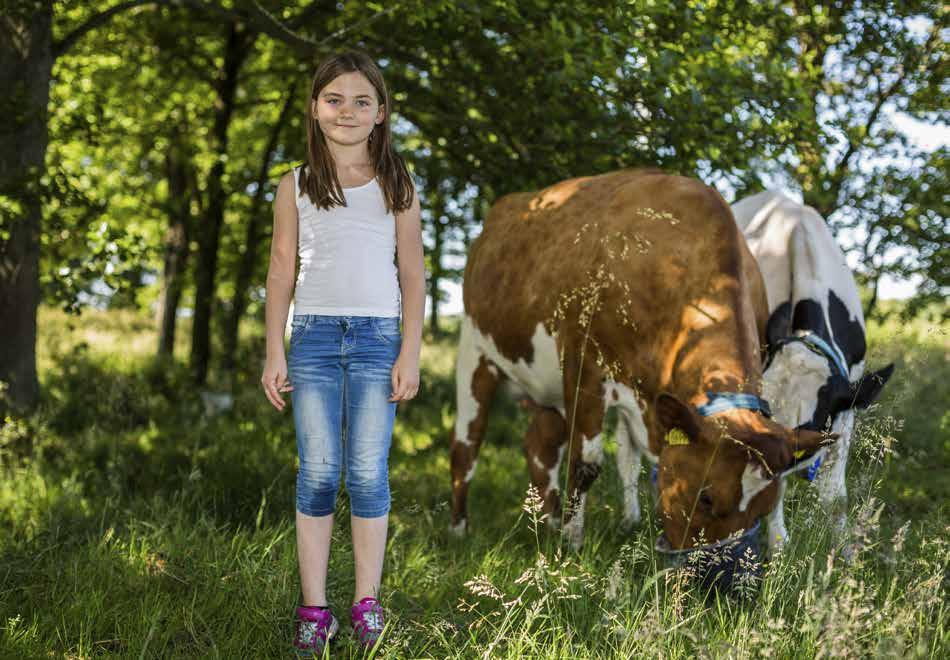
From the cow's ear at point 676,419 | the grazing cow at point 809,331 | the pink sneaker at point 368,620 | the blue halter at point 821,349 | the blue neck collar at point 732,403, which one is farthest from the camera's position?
the blue halter at point 821,349

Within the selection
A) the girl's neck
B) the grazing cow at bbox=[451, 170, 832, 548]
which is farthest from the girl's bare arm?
the grazing cow at bbox=[451, 170, 832, 548]

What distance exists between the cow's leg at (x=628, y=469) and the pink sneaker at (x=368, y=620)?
2768mm

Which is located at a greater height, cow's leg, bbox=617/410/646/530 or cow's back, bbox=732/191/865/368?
cow's back, bbox=732/191/865/368

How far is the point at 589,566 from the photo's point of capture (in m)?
3.93

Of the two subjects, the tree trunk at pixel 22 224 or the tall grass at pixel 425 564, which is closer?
the tall grass at pixel 425 564

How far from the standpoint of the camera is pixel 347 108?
10.7ft

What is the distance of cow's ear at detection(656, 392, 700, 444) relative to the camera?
142 inches

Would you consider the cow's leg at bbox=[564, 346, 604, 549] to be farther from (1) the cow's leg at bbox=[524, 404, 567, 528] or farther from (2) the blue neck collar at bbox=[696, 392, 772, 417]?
(2) the blue neck collar at bbox=[696, 392, 772, 417]

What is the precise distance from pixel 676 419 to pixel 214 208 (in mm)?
7701

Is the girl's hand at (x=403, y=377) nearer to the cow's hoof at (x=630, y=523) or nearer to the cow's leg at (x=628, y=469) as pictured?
the cow's leg at (x=628, y=469)

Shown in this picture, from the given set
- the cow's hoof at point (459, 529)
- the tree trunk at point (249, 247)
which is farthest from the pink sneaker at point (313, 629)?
the tree trunk at point (249, 247)

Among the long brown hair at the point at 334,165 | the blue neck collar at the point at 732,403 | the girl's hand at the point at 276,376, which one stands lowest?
the blue neck collar at the point at 732,403

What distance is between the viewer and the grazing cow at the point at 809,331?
4387 millimetres

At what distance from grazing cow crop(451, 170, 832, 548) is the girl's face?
1528 millimetres
